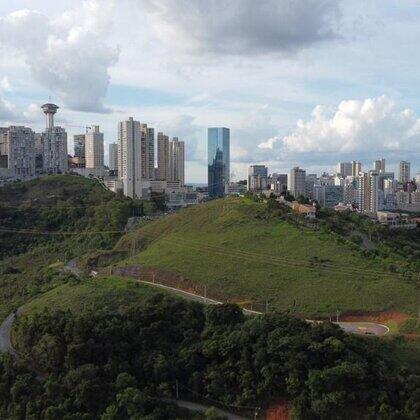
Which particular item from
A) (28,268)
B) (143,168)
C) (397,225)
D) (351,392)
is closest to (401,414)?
(351,392)

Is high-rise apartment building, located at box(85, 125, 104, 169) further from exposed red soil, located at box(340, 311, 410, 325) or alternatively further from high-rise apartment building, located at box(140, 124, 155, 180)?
exposed red soil, located at box(340, 311, 410, 325)

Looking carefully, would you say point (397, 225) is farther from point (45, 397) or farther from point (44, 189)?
point (45, 397)

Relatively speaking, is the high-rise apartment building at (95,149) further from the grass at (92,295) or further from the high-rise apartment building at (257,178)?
the grass at (92,295)

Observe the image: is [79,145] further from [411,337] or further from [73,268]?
[411,337]

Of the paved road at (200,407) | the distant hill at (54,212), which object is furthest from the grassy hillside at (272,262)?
the distant hill at (54,212)

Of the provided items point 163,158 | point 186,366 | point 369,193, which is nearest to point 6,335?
point 186,366
